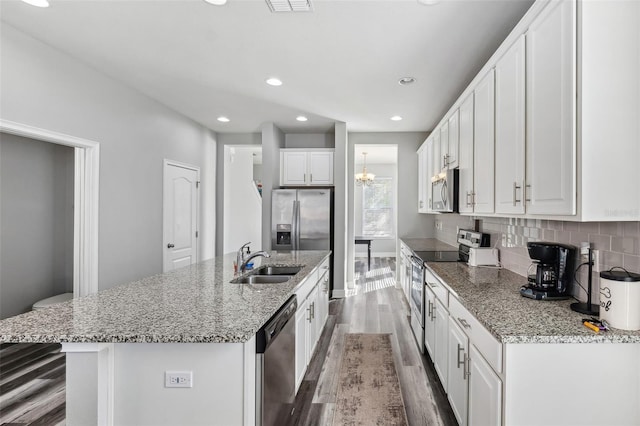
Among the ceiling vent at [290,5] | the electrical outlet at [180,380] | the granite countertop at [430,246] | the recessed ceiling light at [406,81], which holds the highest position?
the recessed ceiling light at [406,81]

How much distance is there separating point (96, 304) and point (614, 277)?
234 cm

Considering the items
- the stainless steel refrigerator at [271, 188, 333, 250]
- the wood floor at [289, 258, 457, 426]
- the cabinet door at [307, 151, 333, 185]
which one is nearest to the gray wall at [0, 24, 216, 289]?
the stainless steel refrigerator at [271, 188, 333, 250]

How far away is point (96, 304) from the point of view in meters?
1.74

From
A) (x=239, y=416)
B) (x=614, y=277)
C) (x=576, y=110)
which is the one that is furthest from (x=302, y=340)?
(x=576, y=110)

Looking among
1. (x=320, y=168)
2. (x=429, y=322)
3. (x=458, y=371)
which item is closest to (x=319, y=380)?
(x=429, y=322)

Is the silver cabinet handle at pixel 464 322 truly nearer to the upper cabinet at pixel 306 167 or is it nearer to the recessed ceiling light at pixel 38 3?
the recessed ceiling light at pixel 38 3

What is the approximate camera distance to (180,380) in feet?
4.58

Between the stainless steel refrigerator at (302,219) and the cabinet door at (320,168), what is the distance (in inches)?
16.5

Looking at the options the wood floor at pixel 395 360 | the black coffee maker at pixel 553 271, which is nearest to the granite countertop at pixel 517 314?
the black coffee maker at pixel 553 271

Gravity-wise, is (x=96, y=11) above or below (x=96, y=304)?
Result: above

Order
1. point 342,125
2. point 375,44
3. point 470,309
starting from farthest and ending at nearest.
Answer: point 342,125
point 375,44
point 470,309

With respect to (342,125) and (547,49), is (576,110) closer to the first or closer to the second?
(547,49)

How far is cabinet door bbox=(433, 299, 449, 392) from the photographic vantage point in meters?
2.34

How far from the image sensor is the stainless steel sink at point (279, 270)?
2.98 m
